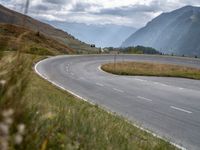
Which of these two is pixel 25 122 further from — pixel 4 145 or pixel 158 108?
pixel 158 108

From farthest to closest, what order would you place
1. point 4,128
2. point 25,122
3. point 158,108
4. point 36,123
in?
point 158,108, point 36,123, point 25,122, point 4,128

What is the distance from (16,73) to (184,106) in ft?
54.0

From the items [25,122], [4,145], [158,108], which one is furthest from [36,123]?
[158,108]

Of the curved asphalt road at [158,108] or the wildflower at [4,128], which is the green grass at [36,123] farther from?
the curved asphalt road at [158,108]

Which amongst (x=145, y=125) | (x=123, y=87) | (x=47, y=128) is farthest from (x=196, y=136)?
(x=123, y=87)

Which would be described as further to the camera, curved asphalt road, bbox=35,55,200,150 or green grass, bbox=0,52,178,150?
curved asphalt road, bbox=35,55,200,150

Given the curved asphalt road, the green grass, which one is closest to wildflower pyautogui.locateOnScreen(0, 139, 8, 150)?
the green grass

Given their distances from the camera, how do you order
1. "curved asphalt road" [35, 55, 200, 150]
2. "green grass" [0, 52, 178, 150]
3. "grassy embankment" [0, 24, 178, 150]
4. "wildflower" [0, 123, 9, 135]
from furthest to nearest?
"curved asphalt road" [35, 55, 200, 150] < "green grass" [0, 52, 178, 150] < "grassy embankment" [0, 24, 178, 150] < "wildflower" [0, 123, 9, 135]

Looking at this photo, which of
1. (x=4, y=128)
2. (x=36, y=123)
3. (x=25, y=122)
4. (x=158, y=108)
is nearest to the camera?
(x=4, y=128)

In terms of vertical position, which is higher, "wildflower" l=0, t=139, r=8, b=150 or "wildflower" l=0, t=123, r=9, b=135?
"wildflower" l=0, t=123, r=9, b=135

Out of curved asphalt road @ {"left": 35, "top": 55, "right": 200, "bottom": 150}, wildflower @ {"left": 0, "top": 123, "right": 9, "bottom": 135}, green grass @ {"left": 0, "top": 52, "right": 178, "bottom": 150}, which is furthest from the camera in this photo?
curved asphalt road @ {"left": 35, "top": 55, "right": 200, "bottom": 150}

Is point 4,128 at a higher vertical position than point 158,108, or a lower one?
higher

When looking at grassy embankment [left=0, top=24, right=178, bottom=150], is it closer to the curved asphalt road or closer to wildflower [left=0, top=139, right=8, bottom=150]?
wildflower [left=0, top=139, right=8, bottom=150]

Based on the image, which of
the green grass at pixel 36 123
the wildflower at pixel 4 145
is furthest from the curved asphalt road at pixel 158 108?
the wildflower at pixel 4 145
